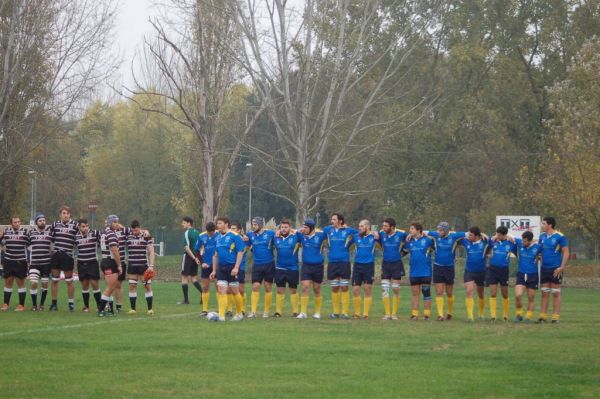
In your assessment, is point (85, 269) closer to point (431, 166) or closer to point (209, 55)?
point (209, 55)

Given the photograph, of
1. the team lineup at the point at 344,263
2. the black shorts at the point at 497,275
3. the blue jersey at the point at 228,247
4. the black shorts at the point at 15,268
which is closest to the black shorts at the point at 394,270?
the team lineup at the point at 344,263

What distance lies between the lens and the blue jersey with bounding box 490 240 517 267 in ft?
68.9

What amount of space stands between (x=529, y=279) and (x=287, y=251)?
5.27 metres

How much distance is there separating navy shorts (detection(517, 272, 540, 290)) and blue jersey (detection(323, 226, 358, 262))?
148 inches

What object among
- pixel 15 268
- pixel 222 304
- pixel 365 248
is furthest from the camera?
pixel 15 268

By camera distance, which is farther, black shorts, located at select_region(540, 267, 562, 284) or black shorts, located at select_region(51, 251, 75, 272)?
black shorts, located at select_region(51, 251, 75, 272)

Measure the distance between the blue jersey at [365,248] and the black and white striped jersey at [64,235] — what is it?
267 inches

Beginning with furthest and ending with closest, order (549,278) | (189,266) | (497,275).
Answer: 1. (189,266)
2. (497,275)
3. (549,278)

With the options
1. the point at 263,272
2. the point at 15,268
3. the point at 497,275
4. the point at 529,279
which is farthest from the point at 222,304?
the point at 529,279

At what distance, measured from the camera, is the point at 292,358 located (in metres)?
13.9

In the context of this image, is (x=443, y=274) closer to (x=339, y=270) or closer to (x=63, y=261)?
(x=339, y=270)

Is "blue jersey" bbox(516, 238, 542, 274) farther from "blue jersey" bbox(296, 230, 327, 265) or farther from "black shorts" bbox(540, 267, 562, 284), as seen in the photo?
"blue jersey" bbox(296, 230, 327, 265)

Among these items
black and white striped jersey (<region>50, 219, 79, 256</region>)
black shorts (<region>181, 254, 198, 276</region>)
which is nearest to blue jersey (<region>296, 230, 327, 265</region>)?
black shorts (<region>181, 254, 198, 276</region>)

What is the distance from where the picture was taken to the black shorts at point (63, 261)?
23172mm
